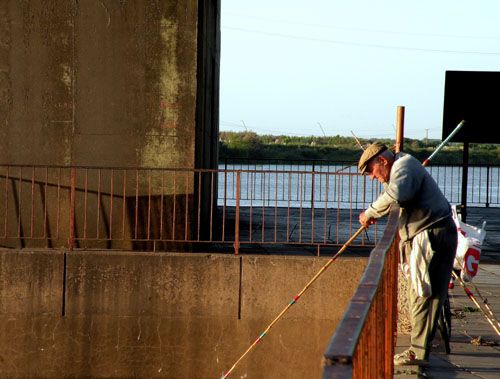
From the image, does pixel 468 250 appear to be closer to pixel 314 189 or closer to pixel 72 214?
pixel 72 214

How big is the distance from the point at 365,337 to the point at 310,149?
64.0 meters

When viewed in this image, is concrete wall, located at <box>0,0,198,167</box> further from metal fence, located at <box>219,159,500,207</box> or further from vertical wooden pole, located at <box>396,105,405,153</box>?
metal fence, located at <box>219,159,500,207</box>

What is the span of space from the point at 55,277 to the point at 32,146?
2203 millimetres

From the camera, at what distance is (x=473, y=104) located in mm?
17438

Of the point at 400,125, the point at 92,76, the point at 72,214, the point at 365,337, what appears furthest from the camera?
the point at 92,76

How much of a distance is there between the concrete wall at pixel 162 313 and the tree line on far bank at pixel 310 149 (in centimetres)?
4548

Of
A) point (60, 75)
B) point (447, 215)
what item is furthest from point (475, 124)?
point (447, 215)

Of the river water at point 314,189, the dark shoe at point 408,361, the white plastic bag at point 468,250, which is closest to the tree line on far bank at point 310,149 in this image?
the river water at point 314,189

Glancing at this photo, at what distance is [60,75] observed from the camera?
14.2 metres

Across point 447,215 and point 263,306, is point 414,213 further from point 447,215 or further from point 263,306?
point 263,306

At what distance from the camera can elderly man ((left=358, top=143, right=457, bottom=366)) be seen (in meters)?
8.54

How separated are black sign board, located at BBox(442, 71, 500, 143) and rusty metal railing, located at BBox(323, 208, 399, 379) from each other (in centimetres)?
1066

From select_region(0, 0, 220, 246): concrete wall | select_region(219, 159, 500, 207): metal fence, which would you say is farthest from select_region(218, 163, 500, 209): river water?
select_region(0, 0, 220, 246): concrete wall

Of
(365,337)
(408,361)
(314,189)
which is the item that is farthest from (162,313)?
(365,337)
